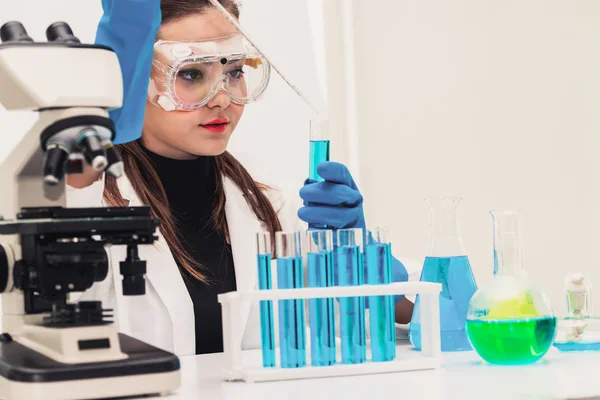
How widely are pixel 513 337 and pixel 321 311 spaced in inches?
13.0

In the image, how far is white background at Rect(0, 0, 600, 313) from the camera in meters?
3.32

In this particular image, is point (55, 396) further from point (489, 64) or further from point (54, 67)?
point (489, 64)

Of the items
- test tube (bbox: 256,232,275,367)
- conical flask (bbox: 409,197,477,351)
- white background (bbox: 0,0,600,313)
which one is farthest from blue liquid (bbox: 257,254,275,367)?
white background (bbox: 0,0,600,313)

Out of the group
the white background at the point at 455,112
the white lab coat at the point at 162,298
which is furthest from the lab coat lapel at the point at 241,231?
the white background at the point at 455,112

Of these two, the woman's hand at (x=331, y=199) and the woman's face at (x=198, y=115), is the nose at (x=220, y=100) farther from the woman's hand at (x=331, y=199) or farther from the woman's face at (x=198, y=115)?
the woman's hand at (x=331, y=199)

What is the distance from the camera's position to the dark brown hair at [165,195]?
2.35 m

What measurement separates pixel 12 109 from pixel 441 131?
93.0 inches

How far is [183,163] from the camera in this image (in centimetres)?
255

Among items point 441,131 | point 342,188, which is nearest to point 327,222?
point 342,188

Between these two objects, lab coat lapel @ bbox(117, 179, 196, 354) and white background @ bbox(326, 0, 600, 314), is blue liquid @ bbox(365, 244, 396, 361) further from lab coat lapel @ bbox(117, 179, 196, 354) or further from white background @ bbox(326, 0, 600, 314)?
white background @ bbox(326, 0, 600, 314)

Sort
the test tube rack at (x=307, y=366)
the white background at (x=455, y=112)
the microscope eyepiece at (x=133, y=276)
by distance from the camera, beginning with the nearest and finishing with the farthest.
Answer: the microscope eyepiece at (x=133, y=276), the test tube rack at (x=307, y=366), the white background at (x=455, y=112)

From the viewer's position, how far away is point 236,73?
227 centimetres

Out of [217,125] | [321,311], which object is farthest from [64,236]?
[217,125]

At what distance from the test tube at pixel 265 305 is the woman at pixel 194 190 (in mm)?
471
